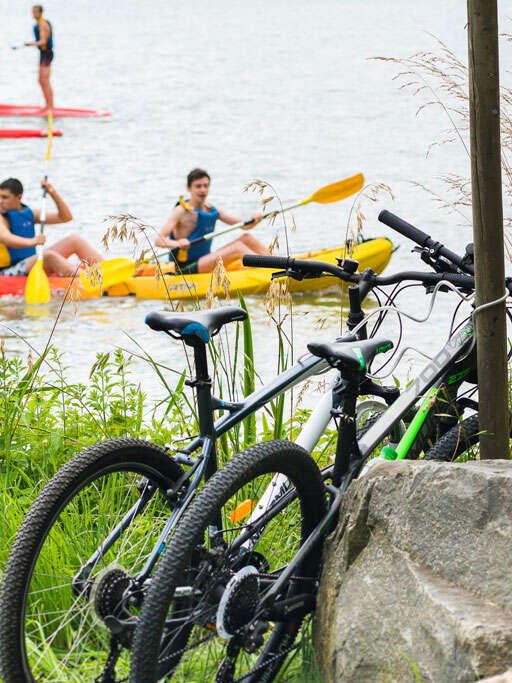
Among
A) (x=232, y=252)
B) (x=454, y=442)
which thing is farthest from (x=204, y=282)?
(x=454, y=442)

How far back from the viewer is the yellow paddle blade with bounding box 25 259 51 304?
8977mm

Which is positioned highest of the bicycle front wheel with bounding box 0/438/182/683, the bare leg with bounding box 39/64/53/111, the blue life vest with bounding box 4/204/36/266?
the bare leg with bounding box 39/64/53/111

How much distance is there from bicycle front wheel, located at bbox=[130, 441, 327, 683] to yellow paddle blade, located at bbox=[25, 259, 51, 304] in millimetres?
6849

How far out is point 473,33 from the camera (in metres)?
2.56

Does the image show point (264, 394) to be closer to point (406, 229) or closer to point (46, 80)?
point (406, 229)

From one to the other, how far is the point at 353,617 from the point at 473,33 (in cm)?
150

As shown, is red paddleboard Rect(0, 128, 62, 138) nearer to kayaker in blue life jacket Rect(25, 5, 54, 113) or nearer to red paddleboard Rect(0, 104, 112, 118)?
kayaker in blue life jacket Rect(25, 5, 54, 113)

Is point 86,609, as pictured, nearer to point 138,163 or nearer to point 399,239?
point 399,239

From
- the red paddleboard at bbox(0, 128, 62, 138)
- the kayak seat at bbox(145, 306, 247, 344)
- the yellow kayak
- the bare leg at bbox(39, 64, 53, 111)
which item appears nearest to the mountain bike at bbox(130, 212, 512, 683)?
the kayak seat at bbox(145, 306, 247, 344)

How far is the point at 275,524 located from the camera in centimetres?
265

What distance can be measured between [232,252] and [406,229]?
6.81 meters

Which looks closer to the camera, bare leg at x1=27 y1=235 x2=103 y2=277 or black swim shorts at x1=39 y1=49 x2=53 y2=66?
bare leg at x1=27 y1=235 x2=103 y2=277

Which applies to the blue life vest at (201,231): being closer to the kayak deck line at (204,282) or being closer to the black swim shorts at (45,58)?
the kayak deck line at (204,282)

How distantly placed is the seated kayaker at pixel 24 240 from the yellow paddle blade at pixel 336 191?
11.6 ft
